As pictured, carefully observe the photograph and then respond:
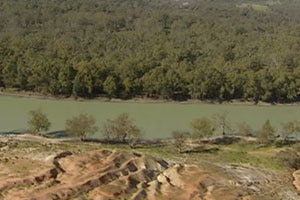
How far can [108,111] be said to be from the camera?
4909 centimetres

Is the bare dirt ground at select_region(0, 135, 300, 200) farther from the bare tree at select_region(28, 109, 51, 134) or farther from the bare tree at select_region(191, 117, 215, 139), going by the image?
the bare tree at select_region(28, 109, 51, 134)

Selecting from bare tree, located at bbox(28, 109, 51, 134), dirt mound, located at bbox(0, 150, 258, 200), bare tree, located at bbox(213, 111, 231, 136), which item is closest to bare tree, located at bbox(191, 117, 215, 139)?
bare tree, located at bbox(213, 111, 231, 136)

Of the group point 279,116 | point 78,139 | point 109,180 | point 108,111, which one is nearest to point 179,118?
point 108,111

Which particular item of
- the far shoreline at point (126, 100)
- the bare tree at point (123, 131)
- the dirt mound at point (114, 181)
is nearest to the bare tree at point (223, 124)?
the bare tree at point (123, 131)

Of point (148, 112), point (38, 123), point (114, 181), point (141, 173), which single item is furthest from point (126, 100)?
point (114, 181)

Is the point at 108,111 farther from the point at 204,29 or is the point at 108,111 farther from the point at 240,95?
the point at 204,29

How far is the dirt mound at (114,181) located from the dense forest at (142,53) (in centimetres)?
2803

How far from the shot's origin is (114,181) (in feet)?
77.5

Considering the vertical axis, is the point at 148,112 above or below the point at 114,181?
above

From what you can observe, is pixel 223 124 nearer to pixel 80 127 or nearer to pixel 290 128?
pixel 290 128

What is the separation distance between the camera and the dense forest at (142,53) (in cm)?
5509

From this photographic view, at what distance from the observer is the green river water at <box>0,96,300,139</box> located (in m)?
43.8

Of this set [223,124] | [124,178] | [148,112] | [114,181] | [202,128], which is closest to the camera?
[114,181]

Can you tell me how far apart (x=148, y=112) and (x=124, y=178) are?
2571cm
